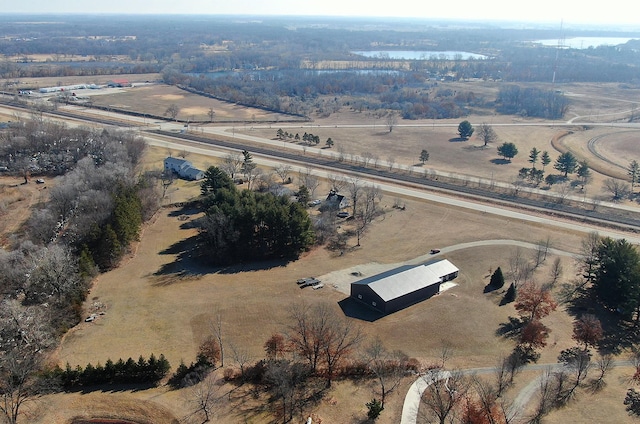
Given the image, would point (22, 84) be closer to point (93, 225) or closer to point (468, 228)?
point (93, 225)

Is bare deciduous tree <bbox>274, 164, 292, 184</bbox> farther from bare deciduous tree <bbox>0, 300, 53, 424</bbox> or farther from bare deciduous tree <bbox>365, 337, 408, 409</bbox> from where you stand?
bare deciduous tree <bbox>365, 337, 408, 409</bbox>

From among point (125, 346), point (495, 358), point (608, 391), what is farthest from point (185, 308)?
point (608, 391)

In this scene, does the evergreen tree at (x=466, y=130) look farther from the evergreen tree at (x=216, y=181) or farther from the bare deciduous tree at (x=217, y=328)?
the bare deciduous tree at (x=217, y=328)

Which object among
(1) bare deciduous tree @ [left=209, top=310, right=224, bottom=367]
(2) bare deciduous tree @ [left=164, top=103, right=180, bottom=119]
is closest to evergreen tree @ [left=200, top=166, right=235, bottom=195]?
(1) bare deciduous tree @ [left=209, top=310, right=224, bottom=367]

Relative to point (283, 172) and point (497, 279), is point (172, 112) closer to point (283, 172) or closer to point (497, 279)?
point (283, 172)

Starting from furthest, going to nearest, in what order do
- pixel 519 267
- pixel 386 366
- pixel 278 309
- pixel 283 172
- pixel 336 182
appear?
pixel 283 172
pixel 336 182
pixel 519 267
pixel 278 309
pixel 386 366

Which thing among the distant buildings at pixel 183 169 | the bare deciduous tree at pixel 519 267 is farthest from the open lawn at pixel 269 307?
the distant buildings at pixel 183 169

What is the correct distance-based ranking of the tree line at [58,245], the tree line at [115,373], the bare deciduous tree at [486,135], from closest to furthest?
the tree line at [115,373] < the tree line at [58,245] < the bare deciduous tree at [486,135]

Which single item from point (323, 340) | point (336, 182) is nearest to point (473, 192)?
point (336, 182)
